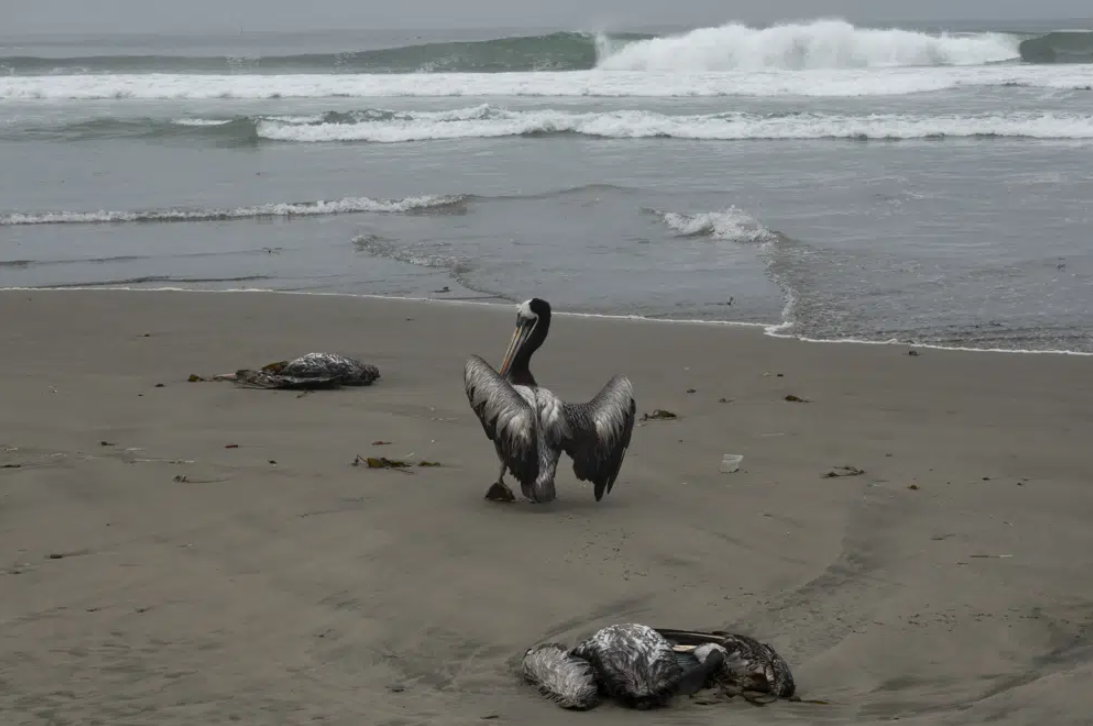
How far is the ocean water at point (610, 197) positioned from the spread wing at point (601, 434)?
4.66 meters

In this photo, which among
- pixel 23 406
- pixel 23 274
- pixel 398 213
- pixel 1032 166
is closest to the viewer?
pixel 23 406

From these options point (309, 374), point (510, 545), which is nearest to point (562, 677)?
point (510, 545)

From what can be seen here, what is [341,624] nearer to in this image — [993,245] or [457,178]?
[993,245]

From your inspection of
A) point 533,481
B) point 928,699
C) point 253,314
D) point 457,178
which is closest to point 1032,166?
point 457,178

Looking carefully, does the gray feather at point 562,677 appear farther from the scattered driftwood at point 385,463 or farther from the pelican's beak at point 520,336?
Answer: the scattered driftwood at point 385,463

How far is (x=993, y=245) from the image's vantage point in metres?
13.5

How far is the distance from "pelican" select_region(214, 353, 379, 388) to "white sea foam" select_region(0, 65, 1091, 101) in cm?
2966

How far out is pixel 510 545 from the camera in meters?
5.38

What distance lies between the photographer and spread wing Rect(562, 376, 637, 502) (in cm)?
572

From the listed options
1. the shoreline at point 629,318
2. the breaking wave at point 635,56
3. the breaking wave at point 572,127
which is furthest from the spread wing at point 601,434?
the breaking wave at point 635,56

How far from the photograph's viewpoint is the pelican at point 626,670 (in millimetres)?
3836

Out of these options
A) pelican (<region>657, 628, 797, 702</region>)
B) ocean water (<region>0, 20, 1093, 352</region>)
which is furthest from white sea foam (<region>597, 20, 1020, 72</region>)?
pelican (<region>657, 628, 797, 702</region>)

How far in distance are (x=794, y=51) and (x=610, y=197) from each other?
1480 inches

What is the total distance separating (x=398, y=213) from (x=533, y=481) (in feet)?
38.1
